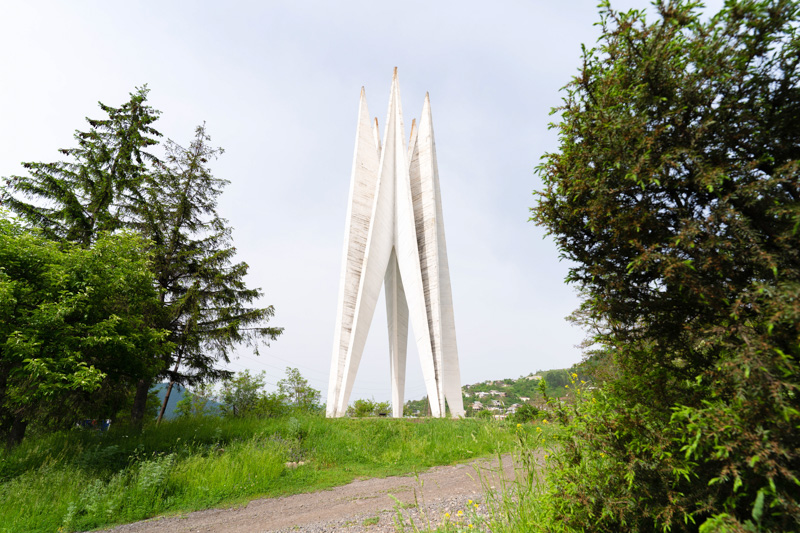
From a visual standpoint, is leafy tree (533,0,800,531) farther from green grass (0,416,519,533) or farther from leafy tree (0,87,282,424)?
leafy tree (0,87,282,424)

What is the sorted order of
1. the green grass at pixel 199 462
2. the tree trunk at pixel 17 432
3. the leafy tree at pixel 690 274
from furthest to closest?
the tree trunk at pixel 17 432
the green grass at pixel 199 462
the leafy tree at pixel 690 274

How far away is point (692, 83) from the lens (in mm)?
2197

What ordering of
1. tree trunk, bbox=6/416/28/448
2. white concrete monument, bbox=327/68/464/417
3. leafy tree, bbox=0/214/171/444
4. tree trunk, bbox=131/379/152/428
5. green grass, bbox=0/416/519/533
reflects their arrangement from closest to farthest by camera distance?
green grass, bbox=0/416/519/533, leafy tree, bbox=0/214/171/444, tree trunk, bbox=6/416/28/448, tree trunk, bbox=131/379/152/428, white concrete monument, bbox=327/68/464/417

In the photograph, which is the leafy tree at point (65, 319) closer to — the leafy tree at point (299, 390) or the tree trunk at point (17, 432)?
the tree trunk at point (17, 432)

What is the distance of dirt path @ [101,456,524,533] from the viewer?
444 centimetres

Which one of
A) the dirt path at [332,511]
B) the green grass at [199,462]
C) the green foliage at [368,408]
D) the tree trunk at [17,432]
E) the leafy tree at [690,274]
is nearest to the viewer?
the leafy tree at [690,274]

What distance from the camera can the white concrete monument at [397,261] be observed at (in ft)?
46.4

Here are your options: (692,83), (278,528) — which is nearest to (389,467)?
(278,528)

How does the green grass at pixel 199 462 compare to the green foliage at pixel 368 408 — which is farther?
the green foliage at pixel 368 408

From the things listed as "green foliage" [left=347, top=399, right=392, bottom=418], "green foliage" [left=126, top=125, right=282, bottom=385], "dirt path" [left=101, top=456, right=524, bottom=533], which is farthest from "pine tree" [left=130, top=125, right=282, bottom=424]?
"green foliage" [left=347, top=399, right=392, bottom=418]

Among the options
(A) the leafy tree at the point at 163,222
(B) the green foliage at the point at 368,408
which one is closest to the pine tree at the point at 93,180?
(A) the leafy tree at the point at 163,222

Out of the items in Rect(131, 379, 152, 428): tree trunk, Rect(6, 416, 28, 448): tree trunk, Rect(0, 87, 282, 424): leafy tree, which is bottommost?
Rect(6, 416, 28, 448): tree trunk

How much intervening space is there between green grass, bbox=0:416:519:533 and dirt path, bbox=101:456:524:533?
1.48 ft

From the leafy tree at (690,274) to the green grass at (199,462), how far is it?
169 centimetres
